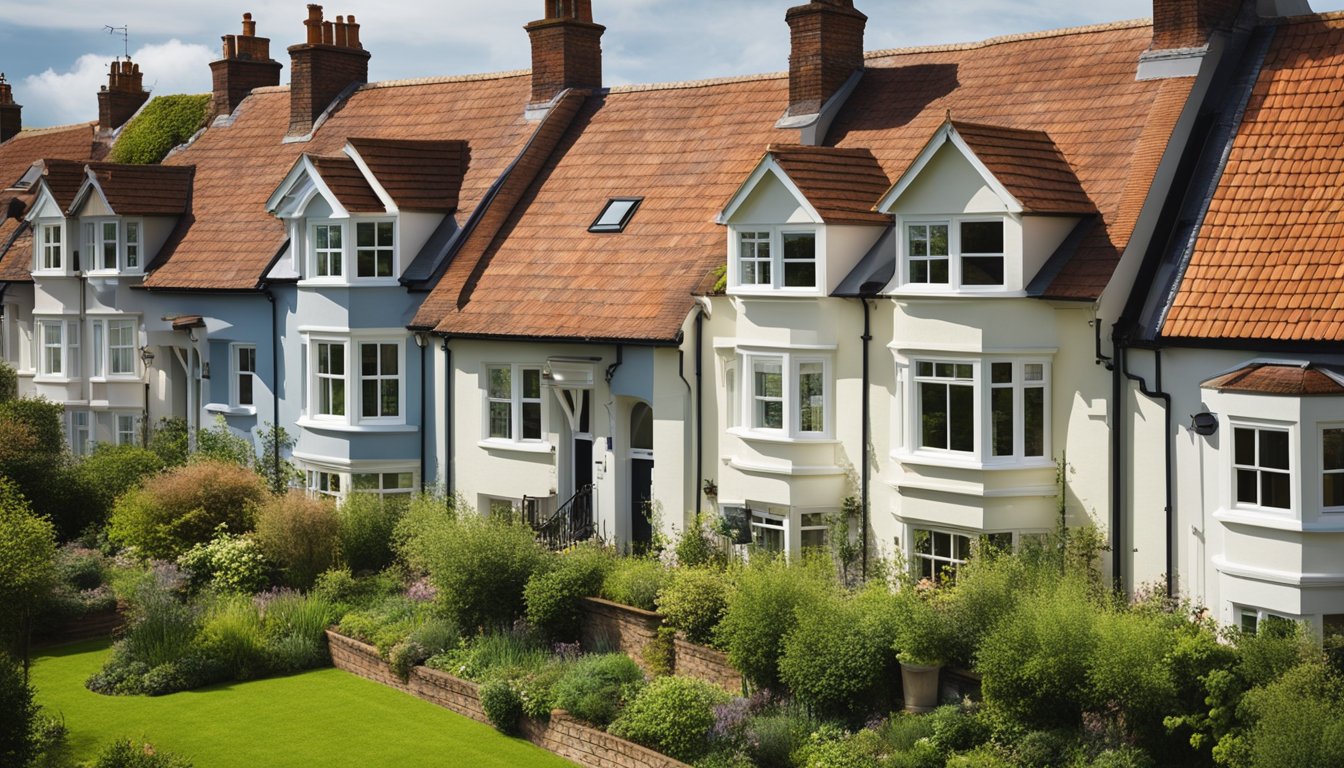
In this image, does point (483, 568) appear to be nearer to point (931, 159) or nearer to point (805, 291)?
point (805, 291)

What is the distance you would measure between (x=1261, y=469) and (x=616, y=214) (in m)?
16.1

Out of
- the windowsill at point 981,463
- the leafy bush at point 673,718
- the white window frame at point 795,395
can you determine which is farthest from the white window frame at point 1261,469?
the leafy bush at point 673,718

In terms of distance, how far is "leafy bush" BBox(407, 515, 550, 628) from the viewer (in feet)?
90.8

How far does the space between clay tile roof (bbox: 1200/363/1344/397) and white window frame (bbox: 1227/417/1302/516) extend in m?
0.48

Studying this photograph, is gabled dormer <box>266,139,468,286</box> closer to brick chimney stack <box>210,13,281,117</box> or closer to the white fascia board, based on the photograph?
the white fascia board

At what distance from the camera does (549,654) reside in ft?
88.5

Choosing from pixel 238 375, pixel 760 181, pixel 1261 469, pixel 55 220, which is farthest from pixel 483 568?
pixel 55 220

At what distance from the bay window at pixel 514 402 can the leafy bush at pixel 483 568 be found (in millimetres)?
4361

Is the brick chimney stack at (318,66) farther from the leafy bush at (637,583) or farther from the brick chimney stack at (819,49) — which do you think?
the leafy bush at (637,583)

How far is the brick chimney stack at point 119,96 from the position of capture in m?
52.1

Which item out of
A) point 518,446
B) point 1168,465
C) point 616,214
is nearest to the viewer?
point 1168,465

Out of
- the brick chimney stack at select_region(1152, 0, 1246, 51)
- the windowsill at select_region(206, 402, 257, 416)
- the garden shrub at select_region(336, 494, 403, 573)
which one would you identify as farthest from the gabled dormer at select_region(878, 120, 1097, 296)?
the windowsill at select_region(206, 402, 257, 416)

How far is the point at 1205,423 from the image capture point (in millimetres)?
22344

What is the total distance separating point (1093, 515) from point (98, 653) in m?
19.2
